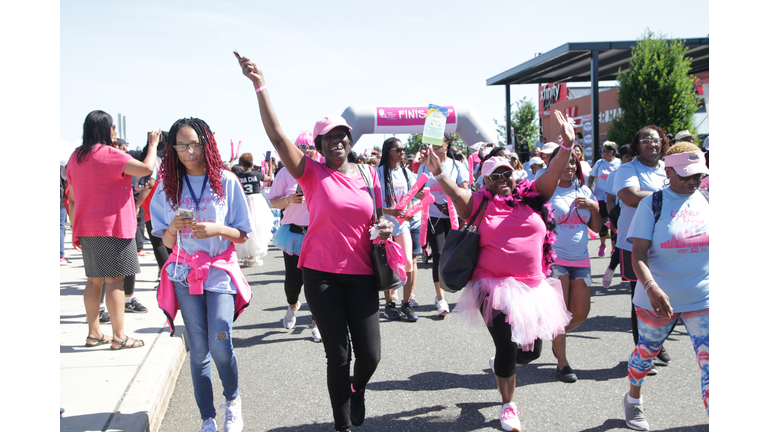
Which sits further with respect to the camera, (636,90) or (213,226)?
(636,90)

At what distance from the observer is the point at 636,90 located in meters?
21.1

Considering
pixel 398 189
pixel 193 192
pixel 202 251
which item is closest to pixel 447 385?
pixel 202 251

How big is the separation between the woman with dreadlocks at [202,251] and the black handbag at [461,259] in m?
1.34

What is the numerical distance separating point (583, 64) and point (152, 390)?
28.4m

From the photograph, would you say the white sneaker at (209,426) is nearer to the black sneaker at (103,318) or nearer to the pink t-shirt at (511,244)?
the pink t-shirt at (511,244)

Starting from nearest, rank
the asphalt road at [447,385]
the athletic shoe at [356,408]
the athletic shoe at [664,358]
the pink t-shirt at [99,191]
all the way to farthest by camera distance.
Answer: the athletic shoe at [356,408] → the asphalt road at [447,385] → the pink t-shirt at [99,191] → the athletic shoe at [664,358]

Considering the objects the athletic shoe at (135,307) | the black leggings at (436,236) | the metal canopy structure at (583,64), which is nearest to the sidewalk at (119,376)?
the athletic shoe at (135,307)

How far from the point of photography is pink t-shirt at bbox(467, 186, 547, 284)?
12.4 ft

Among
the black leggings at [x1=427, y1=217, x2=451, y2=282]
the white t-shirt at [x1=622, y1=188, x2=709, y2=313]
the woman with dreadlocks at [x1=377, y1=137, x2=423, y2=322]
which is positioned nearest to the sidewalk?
the woman with dreadlocks at [x1=377, y1=137, x2=423, y2=322]

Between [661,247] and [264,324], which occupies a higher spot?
[661,247]

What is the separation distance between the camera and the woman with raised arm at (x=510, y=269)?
144 inches

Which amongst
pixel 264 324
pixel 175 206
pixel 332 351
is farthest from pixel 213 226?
pixel 264 324

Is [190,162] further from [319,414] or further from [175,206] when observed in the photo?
[319,414]

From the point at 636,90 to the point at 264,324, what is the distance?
A: 62.1ft
